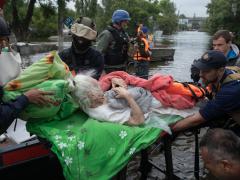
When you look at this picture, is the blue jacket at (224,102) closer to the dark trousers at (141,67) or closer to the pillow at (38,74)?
the pillow at (38,74)

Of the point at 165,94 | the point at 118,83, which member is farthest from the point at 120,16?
the point at 165,94

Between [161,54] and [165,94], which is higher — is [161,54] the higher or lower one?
the lower one

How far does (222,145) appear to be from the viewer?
2006mm

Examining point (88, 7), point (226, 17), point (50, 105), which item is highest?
point (88, 7)

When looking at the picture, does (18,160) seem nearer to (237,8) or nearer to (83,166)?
(83,166)

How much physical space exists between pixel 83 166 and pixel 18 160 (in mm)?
1169

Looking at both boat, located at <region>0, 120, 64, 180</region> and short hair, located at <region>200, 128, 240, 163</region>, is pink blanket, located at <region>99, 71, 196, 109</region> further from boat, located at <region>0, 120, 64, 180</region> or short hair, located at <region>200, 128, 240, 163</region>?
short hair, located at <region>200, 128, 240, 163</region>

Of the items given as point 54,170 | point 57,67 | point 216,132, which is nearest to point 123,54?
point 54,170

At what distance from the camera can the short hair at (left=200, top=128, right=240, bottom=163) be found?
6.39 ft

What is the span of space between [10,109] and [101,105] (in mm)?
856

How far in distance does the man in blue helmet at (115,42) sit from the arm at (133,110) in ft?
10.6

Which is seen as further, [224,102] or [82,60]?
[82,60]

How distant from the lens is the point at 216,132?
2111 millimetres

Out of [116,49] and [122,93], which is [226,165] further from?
[116,49]
